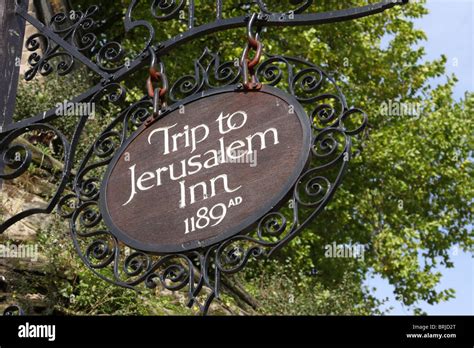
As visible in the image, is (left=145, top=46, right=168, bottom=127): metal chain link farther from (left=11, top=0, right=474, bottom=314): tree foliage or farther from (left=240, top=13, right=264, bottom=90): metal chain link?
(left=11, top=0, right=474, bottom=314): tree foliage

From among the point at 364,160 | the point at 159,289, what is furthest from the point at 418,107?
the point at 159,289

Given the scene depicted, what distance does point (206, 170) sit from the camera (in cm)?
439

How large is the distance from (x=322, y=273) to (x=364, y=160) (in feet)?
7.51

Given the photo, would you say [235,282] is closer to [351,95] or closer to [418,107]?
[351,95]

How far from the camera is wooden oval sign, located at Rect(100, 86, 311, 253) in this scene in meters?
4.20

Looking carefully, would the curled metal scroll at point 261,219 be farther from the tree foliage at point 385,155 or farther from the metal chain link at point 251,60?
the tree foliage at point 385,155

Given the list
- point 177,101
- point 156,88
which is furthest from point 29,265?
Result: point 177,101

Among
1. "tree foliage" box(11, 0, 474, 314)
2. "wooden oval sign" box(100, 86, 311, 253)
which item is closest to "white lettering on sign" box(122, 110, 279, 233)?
"wooden oval sign" box(100, 86, 311, 253)

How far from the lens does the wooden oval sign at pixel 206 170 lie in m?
4.20

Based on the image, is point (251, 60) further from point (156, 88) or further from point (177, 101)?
point (156, 88)
